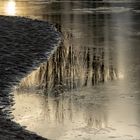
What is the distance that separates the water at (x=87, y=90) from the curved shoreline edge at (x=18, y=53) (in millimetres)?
254

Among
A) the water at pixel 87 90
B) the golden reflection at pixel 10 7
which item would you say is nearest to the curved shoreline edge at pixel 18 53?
the water at pixel 87 90

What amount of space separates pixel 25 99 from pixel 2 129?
2595mm

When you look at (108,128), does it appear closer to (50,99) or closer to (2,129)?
(2,129)

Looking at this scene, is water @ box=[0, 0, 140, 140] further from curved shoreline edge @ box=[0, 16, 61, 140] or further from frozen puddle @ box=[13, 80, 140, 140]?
curved shoreline edge @ box=[0, 16, 61, 140]

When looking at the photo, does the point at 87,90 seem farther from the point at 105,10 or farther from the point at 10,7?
the point at 10,7

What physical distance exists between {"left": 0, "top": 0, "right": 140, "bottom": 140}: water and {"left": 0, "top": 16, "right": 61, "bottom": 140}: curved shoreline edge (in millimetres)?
254

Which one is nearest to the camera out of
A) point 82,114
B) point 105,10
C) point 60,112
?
point 82,114

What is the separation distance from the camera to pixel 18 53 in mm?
16922

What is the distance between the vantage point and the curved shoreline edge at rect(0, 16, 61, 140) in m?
9.44

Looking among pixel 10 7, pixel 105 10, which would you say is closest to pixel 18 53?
pixel 105 10

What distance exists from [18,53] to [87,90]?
5.15 meters

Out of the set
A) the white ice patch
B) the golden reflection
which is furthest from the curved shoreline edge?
the golden reflection

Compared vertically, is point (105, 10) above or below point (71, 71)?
above

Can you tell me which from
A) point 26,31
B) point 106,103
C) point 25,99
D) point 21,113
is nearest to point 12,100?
point 25,99
